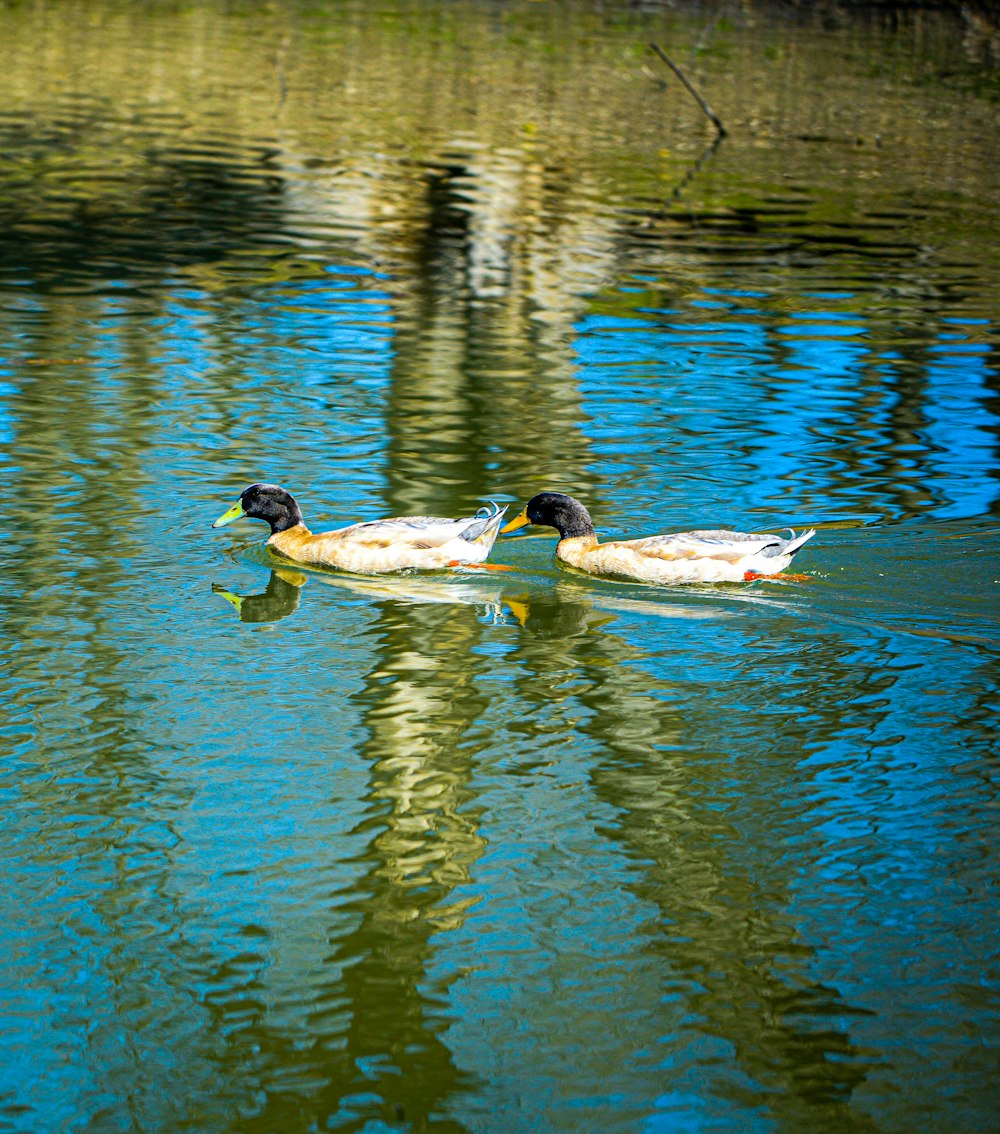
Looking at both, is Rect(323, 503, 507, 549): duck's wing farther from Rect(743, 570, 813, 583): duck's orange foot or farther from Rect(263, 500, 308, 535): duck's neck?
Rect(743, 570, 813, 583): duck's orange foot

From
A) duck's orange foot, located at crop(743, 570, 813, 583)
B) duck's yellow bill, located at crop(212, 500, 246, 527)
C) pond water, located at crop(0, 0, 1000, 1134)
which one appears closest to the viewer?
pond water, located at crop(0, 0, 1000, 1134)

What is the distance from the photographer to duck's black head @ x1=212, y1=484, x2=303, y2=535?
10203mm

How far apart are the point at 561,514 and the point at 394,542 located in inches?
40.5

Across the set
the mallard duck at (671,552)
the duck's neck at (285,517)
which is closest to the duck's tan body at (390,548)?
the duck's neck at (285,517)

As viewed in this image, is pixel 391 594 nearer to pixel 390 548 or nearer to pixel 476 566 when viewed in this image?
pixel 390 548

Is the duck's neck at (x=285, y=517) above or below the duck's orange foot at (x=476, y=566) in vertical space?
above

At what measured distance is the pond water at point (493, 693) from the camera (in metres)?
5.44

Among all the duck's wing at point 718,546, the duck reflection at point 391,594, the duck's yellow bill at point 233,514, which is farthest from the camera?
the duck's yellow bill at point 233,514

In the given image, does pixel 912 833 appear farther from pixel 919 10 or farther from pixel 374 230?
pixel 919 10

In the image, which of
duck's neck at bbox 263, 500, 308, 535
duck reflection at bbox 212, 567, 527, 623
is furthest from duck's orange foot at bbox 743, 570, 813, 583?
duck's neck at bbox 263, 500, 308, 535

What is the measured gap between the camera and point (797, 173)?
26.1 m

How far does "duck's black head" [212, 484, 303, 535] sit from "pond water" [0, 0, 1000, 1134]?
0.30 meters

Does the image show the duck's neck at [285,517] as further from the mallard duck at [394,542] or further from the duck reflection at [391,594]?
the duck reflection at [391,594]

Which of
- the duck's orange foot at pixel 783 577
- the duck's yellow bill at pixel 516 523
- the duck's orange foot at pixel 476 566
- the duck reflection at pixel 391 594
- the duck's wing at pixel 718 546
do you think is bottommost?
the duck reflection at pixel 391 594
